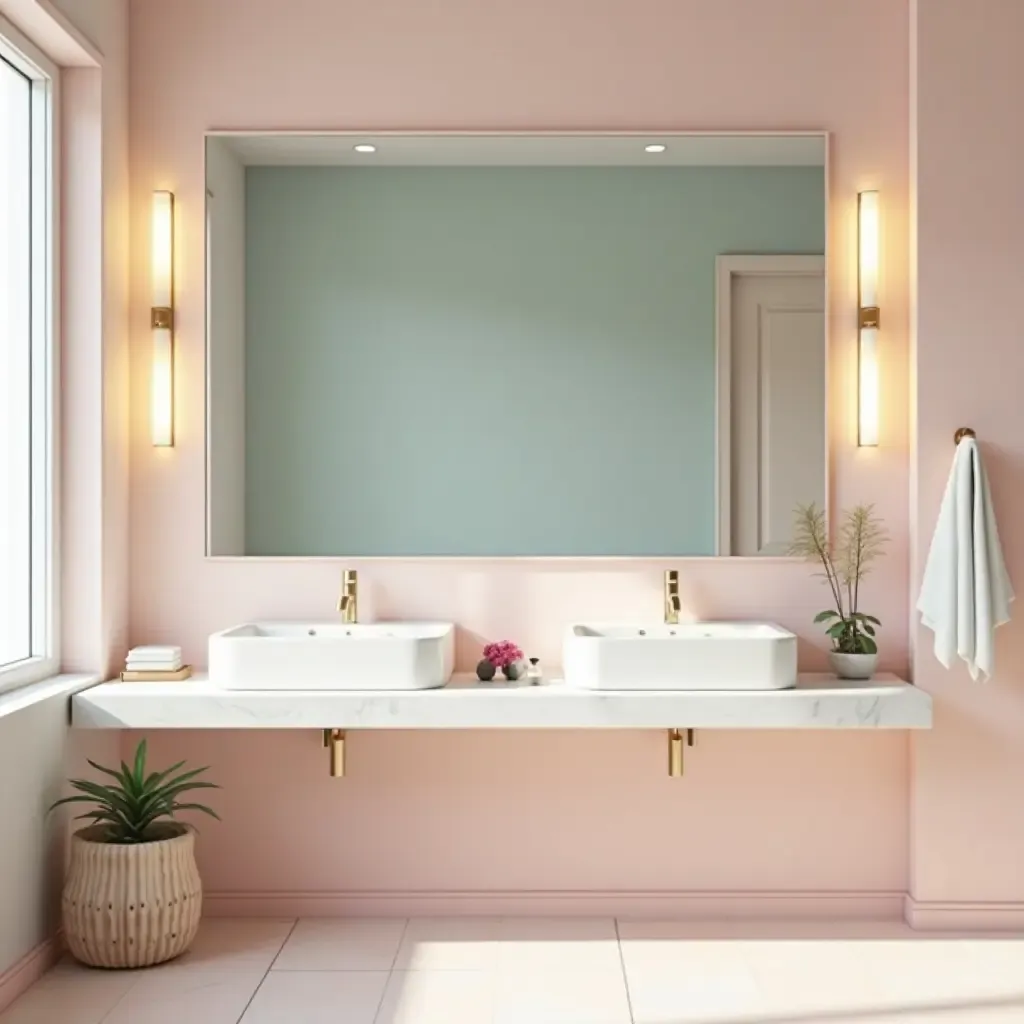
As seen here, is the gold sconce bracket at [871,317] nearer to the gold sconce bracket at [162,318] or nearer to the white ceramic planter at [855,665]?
the white ceramic planter at [855,665]

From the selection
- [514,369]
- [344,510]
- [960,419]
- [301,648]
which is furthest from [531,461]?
[960,419]

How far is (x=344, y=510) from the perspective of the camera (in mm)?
3764

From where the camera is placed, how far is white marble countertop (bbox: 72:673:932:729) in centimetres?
331

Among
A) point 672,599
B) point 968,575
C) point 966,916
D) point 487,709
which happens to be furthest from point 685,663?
point 966,916

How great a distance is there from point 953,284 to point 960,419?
36cm

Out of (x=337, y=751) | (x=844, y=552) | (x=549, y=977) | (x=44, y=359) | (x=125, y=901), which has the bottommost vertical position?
(x=549, y=977)

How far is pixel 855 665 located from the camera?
11.6 feet

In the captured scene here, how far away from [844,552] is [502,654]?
0.98m

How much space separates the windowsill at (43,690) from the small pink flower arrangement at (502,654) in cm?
100

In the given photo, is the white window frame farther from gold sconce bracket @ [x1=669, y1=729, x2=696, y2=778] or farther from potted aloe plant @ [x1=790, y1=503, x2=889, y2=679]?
potted aloe plant @ [x1=790, y1=503, x2=889, y2=679]

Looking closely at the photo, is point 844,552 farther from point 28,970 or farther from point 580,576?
point 28,970

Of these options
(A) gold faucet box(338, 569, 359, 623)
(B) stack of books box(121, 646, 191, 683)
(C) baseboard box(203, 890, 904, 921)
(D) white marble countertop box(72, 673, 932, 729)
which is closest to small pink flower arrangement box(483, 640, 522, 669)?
(D) white marble countertop box(72, 673, 932, 729)

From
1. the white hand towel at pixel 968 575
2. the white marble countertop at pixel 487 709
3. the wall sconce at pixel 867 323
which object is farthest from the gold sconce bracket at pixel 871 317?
the white marble countertop at pixel 487 709

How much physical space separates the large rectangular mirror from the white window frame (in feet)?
1.47
